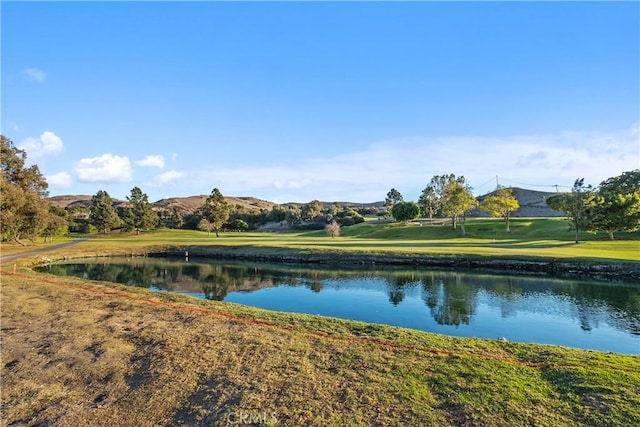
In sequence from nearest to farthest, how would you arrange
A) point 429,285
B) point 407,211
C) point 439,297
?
1. point 439,297
2. point 429,285
3. point 407,211

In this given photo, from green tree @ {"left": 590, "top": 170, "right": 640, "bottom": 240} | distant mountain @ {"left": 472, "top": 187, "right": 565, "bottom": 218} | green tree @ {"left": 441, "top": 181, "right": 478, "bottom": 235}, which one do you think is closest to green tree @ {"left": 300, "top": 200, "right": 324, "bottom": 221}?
green tree @ {"left": 441, "top": 181, "right": 478, "bottom": 235}

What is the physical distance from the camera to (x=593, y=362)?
855cm

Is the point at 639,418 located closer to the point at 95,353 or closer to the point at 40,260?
the point at 95,353

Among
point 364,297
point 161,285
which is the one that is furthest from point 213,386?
point 161,285

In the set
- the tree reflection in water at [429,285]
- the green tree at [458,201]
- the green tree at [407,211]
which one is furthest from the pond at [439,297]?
the green tree at [407,211]

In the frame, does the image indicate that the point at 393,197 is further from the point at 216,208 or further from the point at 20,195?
the point at 20,195

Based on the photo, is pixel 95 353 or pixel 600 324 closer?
pixel 95 353

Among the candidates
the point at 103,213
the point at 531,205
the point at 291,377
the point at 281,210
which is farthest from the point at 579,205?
the point at 103,213

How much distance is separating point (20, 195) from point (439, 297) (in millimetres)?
31546

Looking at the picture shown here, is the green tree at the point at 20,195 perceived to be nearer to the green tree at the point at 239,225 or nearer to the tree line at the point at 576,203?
the tree line at the point at 576,203

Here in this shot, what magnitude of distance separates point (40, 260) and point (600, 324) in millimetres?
47243

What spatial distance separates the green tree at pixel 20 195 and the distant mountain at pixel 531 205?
312 feet

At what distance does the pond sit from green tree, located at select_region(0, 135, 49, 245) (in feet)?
18.6

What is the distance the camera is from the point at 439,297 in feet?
71.8
